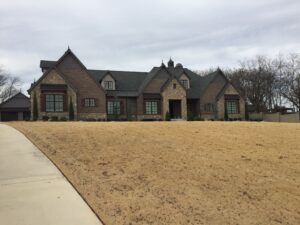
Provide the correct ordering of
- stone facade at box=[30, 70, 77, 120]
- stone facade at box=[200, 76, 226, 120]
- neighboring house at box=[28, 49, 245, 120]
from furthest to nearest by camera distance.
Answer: stone facade at box=[200, 76, 226, 120] < neighboring house at box=[28, 49, 245, 120] < stone facade at box=[30, 70, 77, 120]

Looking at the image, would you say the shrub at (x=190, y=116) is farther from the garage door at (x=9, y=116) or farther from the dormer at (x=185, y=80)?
the garage door at (x=9, y=116)

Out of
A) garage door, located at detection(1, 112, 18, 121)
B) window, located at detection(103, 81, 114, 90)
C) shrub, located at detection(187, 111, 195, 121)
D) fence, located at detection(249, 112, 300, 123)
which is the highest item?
window, located at detection(103, 81, 114, 90)

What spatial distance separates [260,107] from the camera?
61.7m

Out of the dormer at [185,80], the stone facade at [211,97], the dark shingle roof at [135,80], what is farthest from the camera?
the dormer at [185,80]

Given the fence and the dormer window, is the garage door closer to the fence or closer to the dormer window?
the dormer window

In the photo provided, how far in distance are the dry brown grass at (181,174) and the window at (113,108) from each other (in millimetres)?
24614

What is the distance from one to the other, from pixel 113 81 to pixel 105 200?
35.8 metres

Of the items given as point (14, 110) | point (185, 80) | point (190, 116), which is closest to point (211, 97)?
point (185, 80)

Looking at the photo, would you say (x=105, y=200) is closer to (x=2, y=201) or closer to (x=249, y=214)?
(x=2, y=201)

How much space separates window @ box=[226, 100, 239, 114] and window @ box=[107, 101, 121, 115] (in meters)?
14.3

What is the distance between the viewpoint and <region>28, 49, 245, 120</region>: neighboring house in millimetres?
37188

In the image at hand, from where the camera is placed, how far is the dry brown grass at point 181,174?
293 inches

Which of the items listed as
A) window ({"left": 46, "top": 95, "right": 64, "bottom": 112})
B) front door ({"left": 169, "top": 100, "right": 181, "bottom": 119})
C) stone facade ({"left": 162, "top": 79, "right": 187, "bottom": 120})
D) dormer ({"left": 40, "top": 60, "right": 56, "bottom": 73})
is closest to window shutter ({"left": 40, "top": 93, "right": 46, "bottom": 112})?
window ({"left": 46, "top": 95, "right": 64, "bottom": 112})

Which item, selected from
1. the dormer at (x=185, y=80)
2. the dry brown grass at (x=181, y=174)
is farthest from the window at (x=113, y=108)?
the dry brown grass at (x=181, y=174)
